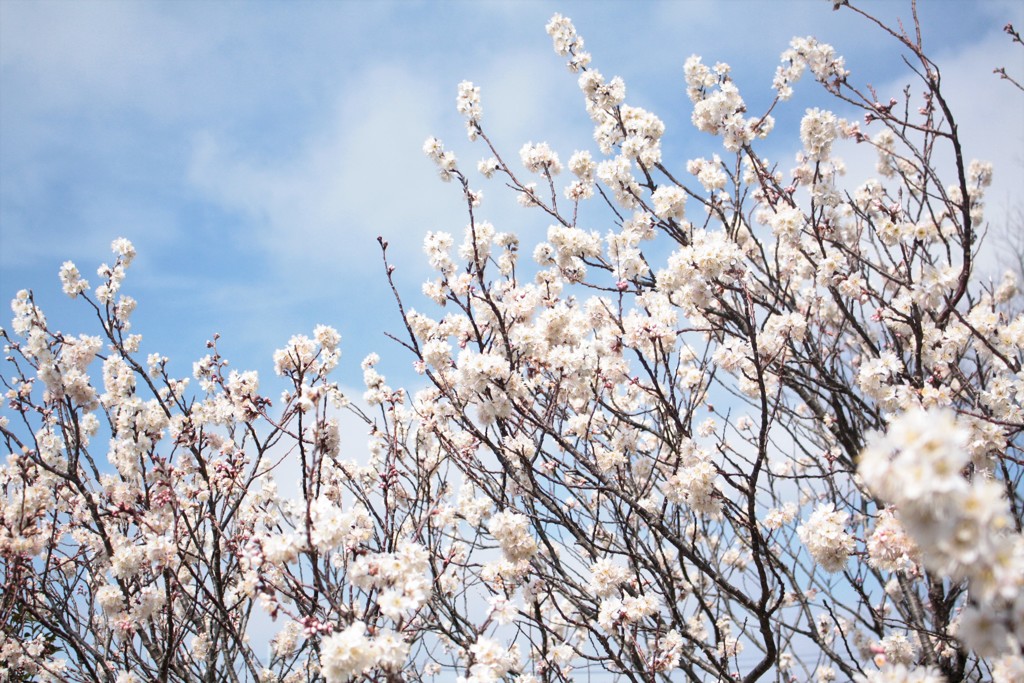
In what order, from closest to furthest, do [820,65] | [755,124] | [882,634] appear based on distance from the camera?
[820,65]
[882,634]
[755,124]

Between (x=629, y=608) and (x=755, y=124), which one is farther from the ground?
(x=755, y=124)

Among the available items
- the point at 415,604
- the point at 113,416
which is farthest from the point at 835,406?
the point at 113,416

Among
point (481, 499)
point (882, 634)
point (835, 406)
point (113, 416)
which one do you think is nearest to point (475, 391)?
point (481, 499)

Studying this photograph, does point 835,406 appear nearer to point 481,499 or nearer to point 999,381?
point 999,381

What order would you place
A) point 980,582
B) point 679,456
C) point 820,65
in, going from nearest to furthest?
point 980,582
point 679,456
point 820,65

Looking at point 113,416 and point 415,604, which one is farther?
point 113,416

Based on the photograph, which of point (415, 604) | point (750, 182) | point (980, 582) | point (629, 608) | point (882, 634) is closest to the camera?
point (980, 582)

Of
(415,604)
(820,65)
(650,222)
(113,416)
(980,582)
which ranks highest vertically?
(820,65)

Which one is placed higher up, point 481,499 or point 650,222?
point 650,222

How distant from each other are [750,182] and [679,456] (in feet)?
13.0

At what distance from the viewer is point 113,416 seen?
4.96 meters

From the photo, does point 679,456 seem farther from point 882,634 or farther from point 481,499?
point 882,634

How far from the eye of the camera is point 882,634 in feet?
16.9

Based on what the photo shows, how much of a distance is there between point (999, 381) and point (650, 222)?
237 cm
